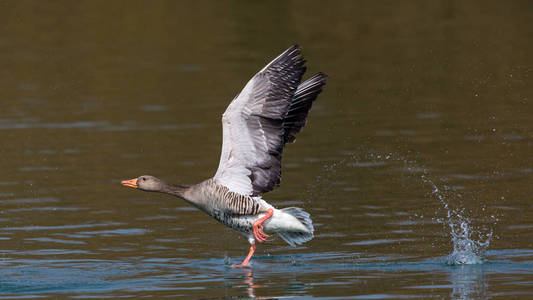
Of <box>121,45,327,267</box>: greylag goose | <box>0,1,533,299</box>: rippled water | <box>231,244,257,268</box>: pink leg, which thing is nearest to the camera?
<box>0,1,533,299</box>: rippled water

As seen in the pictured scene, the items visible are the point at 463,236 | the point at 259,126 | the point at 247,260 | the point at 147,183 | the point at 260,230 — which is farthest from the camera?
the point at 147,183

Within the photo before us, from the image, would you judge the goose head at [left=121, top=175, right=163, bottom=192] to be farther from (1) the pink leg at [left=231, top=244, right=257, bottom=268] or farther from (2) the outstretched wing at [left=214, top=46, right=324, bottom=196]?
(1) the pink leg at [left=231, top=244, right=257, bottom=268]

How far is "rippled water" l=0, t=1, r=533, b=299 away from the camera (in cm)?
1188

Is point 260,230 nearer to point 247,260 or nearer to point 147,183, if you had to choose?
point 247,260

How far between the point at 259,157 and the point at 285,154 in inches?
251

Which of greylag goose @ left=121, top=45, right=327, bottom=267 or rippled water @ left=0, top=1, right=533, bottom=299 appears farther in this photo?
greylag goose @ left=121, top=45, right=327, bottom=267

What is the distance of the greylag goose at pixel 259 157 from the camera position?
39.5 ft

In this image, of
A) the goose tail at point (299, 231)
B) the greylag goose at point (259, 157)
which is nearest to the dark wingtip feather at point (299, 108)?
the greylag goose at point (259, 157)

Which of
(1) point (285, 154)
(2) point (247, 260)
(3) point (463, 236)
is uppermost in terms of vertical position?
(1) point (285, 154)

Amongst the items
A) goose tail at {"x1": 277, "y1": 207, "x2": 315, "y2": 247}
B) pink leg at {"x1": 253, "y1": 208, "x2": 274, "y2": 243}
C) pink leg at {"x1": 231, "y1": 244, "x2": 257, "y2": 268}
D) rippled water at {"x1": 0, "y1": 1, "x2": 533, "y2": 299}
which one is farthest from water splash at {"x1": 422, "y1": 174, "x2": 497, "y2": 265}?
pink leg at {"x1": 231, "y1": 244, "x2": 257, "y2": 268}

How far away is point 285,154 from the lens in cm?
1894

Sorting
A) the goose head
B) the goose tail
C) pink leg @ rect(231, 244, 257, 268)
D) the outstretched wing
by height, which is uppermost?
the outstretched wing

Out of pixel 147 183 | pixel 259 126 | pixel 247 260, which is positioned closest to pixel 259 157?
pixel 259 126

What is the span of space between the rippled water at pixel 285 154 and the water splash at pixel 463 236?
4 cm
